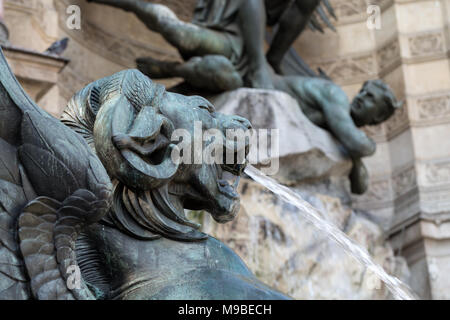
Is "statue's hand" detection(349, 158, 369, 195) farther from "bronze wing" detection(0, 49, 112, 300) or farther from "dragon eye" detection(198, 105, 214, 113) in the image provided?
"bronze wing" detection(0, 49, 112, 300)

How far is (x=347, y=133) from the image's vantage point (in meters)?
5.76

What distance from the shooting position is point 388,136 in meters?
7.00

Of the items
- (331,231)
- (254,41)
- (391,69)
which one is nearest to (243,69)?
(254,41)

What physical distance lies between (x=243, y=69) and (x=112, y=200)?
4.43 meters

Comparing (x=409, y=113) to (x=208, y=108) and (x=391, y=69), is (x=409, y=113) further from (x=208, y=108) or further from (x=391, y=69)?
(x=208, y=108)

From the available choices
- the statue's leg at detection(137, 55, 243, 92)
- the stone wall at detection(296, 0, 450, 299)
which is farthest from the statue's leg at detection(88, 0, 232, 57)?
the stone wall at detection(296, 0, 450, 299)

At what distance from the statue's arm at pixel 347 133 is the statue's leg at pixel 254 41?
47 centimetres

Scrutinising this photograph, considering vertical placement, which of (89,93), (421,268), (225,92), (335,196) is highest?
(225,92)

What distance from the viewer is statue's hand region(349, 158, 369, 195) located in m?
5.96

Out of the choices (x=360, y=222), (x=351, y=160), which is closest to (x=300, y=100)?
(x=351, y=160)

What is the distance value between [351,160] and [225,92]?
Result: 1.01 m

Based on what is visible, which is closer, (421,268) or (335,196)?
(335,196)
